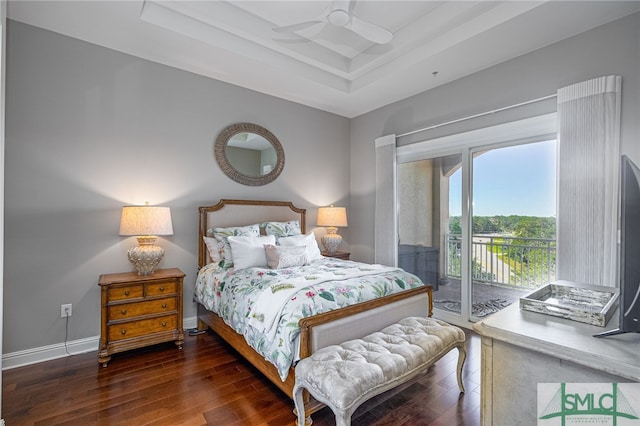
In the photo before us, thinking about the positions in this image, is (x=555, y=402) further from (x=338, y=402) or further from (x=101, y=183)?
(x=101, y=183)

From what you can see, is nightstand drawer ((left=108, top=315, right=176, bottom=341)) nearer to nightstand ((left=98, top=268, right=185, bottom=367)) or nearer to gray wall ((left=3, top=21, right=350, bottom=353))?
nightstand ((left=98, top=268, right=185, bottom=367))

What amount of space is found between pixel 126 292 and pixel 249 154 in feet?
6.63

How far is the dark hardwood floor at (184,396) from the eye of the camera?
1856 millimetres

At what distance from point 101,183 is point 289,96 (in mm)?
2383

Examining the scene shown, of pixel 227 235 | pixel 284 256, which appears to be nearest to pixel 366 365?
pixel 284 256

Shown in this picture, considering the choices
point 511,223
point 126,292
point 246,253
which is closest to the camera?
point 126,292

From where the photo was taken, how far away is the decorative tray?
1042 mm

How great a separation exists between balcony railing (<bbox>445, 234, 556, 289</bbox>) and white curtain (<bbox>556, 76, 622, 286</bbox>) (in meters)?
0.51

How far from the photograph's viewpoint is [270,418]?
186 centimetres

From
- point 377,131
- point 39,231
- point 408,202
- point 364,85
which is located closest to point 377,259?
point 408,202

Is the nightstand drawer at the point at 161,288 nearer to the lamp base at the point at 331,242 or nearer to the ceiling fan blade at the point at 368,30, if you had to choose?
the lamp base at the point at 331,242

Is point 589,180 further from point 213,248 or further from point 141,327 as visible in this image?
point 141,327

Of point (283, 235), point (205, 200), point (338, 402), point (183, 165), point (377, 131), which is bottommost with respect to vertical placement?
point (338, 402)

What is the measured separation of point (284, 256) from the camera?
2959 mm
